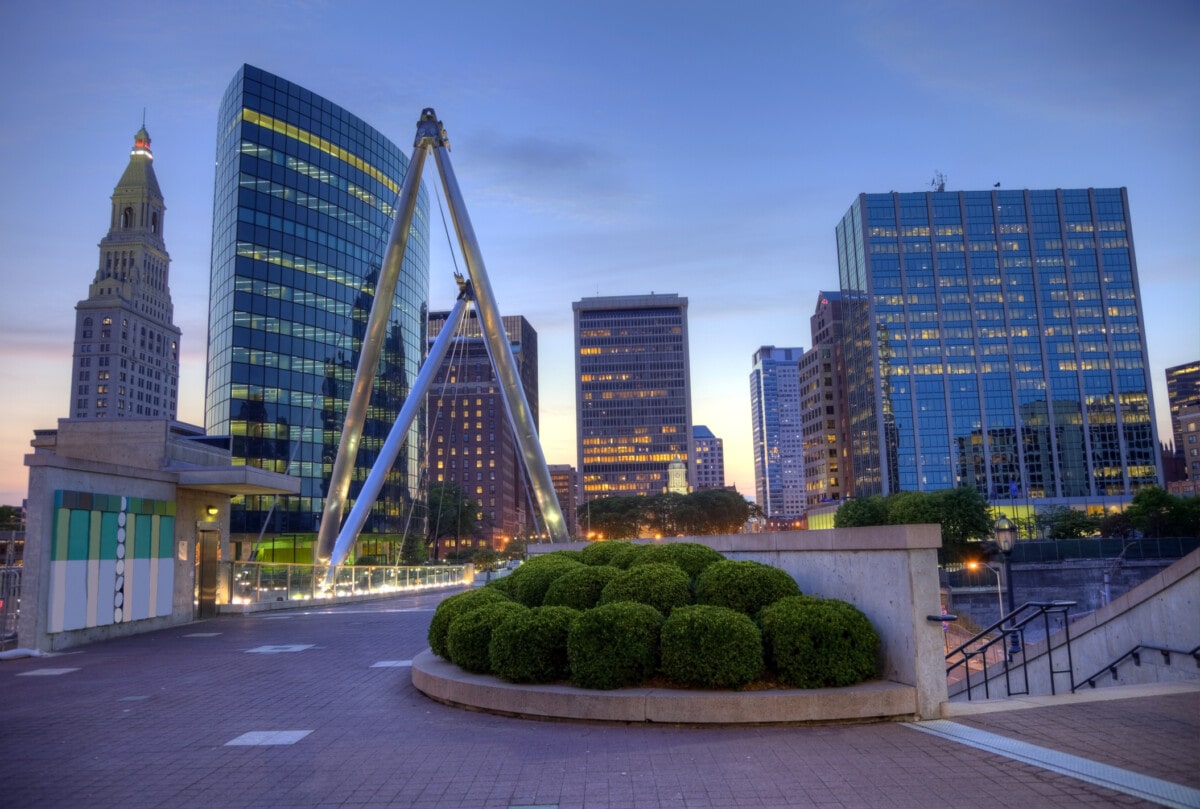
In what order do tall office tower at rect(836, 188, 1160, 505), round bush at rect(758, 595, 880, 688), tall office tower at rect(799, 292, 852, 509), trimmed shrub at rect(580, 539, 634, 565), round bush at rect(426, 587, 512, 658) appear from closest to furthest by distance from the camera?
round bush at rect(758, 595, 880, 688), round bush at rect(426, 587, 512, 658), trimmed shrub at rect(580, 539, 634, 565), tall office tower at rect(836, 188, 1160, 505), tall office tower at rect(799, 292, 852, 509)

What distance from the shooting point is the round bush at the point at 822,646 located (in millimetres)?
9211

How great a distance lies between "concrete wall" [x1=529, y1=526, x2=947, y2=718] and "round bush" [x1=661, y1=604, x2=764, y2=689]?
1584 millimetres

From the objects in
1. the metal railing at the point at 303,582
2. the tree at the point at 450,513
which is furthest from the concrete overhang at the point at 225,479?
the tree at the point at 450,513

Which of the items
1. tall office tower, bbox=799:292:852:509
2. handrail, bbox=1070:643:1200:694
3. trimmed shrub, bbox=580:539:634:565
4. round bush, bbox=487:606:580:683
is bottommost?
handrail, bbox=1070:643:1200:694

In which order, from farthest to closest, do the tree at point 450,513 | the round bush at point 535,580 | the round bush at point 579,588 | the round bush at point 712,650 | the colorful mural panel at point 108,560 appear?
the tree at point 450,513 < the colorful mural panel at point 108,560 < the round bush at point 535,580 < the round bush at point 579,588 < the round bush at point 712,650

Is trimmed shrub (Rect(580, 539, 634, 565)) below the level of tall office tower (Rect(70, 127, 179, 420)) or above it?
below

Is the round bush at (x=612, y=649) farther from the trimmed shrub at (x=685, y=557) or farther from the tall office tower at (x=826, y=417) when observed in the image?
the tall office tower at (x=826, y=417)

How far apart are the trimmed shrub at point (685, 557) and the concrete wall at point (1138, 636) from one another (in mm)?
6007

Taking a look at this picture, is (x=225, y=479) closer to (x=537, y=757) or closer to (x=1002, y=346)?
(x=537, y=757)

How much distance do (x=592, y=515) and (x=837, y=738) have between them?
455 feet

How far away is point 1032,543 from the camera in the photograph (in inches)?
2948

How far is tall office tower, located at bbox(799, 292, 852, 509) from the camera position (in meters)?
167

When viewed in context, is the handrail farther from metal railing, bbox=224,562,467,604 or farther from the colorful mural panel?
metal railing, bbox=224,562,467,604

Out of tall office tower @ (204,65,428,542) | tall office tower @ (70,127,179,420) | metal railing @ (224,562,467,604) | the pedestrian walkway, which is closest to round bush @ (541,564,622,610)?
the pedestrian walkway
